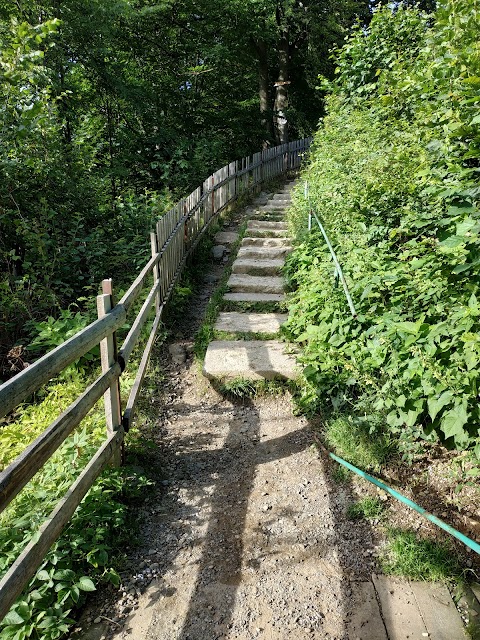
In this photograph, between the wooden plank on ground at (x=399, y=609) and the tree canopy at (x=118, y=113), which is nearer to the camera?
the wooden plank on ground at (x=399, y=609)

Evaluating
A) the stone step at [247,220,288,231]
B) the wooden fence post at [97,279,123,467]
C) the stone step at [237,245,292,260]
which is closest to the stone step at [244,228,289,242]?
the stone step at [247,220,288,231]

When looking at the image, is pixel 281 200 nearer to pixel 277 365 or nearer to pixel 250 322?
pixel 250 322

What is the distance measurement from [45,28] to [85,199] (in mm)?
2945

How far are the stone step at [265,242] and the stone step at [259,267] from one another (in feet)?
2.54

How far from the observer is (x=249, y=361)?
15.1 ft

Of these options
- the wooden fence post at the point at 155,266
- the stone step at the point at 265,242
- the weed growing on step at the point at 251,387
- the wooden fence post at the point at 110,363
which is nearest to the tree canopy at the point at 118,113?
the wooden fence post at the point at 155,266

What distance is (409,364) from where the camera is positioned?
9.75ft

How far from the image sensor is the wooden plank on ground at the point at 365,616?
2.14 metres

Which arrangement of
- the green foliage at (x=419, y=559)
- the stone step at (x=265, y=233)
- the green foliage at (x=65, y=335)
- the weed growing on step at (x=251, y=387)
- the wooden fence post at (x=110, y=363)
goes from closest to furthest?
the green foliage at (x=419, y=559) → the wooden fence post at (x=110, y=363) → the weed growing on step at (x=251, y=387) → the green foliage at (x=65, y=335) → the stone step at (x=265, y=233)

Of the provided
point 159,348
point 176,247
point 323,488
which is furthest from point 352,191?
point 323,488

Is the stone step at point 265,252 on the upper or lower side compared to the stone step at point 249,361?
upper

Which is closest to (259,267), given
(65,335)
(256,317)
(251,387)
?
(256,317)

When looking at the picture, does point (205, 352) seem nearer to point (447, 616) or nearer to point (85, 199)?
point (447, 616)

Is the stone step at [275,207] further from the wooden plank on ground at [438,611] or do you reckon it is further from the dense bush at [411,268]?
the wooden plank on ground at [438,611]
